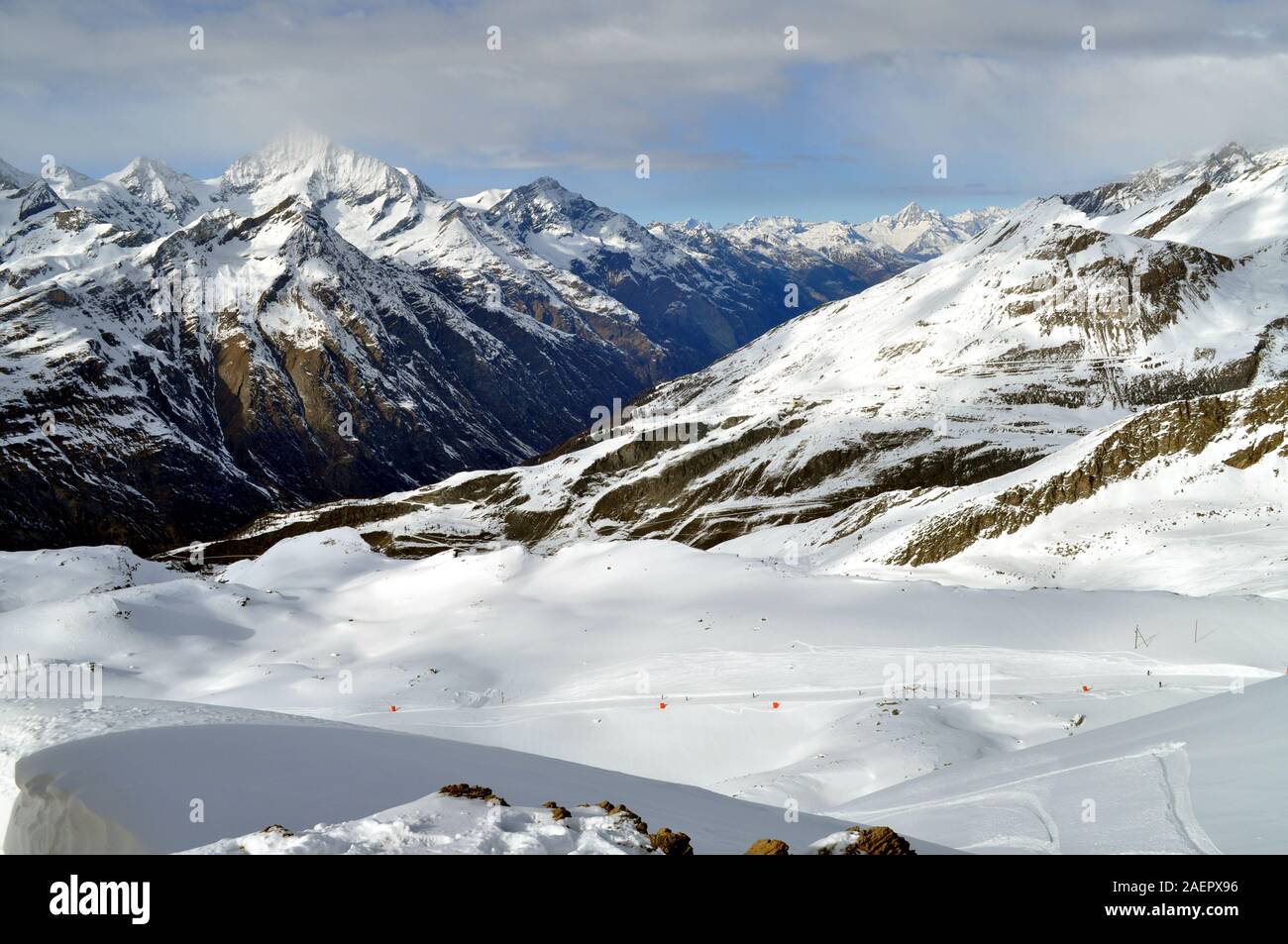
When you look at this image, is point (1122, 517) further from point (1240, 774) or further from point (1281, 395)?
point (1240, 774)

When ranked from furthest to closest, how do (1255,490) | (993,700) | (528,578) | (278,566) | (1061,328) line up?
(1061,328), (278,566), (1255,490), (528,578), (993,700)

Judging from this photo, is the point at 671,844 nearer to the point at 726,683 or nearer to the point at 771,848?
the point at 771,848

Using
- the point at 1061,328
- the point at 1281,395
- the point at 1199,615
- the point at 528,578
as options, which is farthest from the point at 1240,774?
the point at 1061,328

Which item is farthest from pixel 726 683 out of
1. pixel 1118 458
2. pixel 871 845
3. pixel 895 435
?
pixel 895 435

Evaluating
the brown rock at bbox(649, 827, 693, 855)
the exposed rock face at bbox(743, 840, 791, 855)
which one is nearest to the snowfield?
the brown rock at bbox(649, 827, 693, 855)

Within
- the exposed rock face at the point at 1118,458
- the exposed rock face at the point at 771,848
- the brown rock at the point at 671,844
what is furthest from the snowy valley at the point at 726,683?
the exposed rock face at the point at 771,848

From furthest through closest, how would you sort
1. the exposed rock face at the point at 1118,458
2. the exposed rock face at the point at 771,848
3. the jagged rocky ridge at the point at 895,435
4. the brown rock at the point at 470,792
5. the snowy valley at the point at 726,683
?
the jagged rocky ridge at the point at 895,435
the exposed rock face at the point at 1118,458
the snowy valley at the point at 726,683
the brown rock at the point at 470,792
the exposed rock face at the point at 771,848

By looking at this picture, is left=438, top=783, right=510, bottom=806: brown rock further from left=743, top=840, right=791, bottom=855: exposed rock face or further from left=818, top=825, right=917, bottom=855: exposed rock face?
left=818, top=825, right=917, bottom=855: exposed rock face

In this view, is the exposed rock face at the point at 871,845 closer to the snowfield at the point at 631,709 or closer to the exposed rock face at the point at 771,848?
the exposed rock face at the point at 771,848
